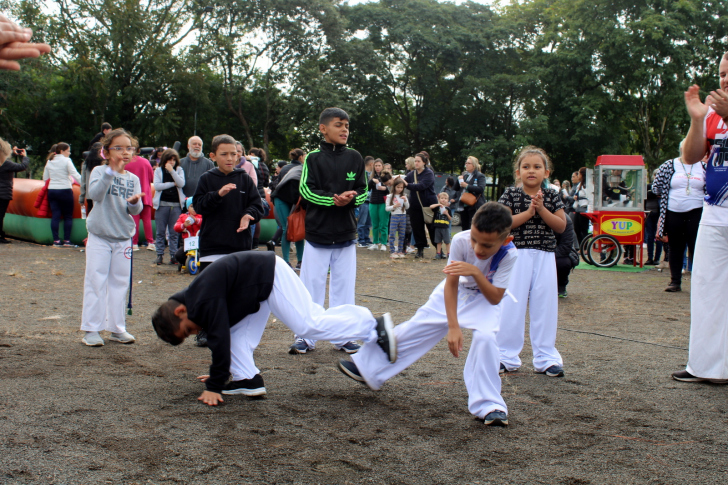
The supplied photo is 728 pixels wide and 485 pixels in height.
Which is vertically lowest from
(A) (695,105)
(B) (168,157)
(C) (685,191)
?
(C) (685,191)

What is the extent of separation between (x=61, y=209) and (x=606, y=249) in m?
11.0

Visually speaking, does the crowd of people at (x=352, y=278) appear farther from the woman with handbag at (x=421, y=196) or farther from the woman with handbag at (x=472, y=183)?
the woman with handbag at (x=472, y=183)

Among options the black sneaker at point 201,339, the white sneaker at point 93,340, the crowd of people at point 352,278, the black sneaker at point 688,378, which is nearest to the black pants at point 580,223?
the crowd of people at point 352,278

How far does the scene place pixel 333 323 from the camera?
403 cm

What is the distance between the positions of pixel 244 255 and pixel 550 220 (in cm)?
224

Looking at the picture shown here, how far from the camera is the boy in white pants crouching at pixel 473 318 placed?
355 centimetres

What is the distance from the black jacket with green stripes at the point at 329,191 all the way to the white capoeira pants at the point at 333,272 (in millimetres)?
124

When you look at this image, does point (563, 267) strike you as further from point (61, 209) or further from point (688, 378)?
point (61, 209)

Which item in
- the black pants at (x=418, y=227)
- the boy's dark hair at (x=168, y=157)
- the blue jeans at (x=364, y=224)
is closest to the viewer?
the boy's dark hair at (x=168, y=157)

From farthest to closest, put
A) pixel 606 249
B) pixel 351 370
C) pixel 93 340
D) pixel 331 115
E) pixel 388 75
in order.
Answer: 1. pixel 388 75
2. pixel 606 249
3. pixel 331 115
4. pixel 93 340
5. pixel 351 370

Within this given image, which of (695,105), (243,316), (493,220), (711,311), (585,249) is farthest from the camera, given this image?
(585,249)

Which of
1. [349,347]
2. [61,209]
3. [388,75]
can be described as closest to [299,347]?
[349,347]

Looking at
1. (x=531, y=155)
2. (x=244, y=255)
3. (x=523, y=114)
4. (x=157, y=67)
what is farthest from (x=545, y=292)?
(x=523, y=114)

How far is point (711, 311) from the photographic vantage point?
179 inches
